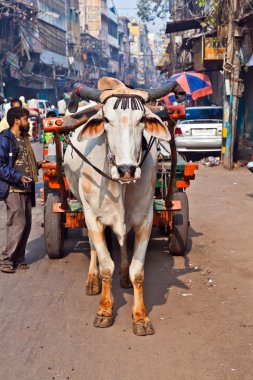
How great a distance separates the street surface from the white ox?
31cm

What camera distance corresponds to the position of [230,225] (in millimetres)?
8695

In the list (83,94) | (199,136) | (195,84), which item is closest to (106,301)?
(83,94)

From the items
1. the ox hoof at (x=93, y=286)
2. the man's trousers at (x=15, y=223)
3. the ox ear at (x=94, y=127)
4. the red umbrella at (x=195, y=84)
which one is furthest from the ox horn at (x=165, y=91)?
the red umbrella at (x=195, y=84)

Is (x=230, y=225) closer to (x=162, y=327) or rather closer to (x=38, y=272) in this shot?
(x=38, y=272)

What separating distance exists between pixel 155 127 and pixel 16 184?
8.07 ft

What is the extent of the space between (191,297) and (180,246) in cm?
134

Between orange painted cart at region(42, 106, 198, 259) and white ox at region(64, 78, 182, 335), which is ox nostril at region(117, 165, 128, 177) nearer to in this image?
white ox at region(64, 78, 182, 335)

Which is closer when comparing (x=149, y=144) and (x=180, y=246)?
(x=149, y=144)

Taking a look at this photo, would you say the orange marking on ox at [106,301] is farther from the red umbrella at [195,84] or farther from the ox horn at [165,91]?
the red umbrella at [195,84]

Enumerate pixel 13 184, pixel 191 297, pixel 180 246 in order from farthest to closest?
pixel 180 246 → pixel 13 184 → pixel 191 297

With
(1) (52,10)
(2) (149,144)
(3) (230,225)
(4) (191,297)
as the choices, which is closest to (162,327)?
(4) (191,297)

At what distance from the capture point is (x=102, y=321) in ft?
15.4

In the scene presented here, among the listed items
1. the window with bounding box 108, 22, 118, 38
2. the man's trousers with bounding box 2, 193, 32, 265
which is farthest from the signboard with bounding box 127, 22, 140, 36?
the man's trousers with bounding box 2, 193, 32, 265

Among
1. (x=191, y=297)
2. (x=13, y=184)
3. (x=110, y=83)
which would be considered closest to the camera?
(x=110, y=83)
